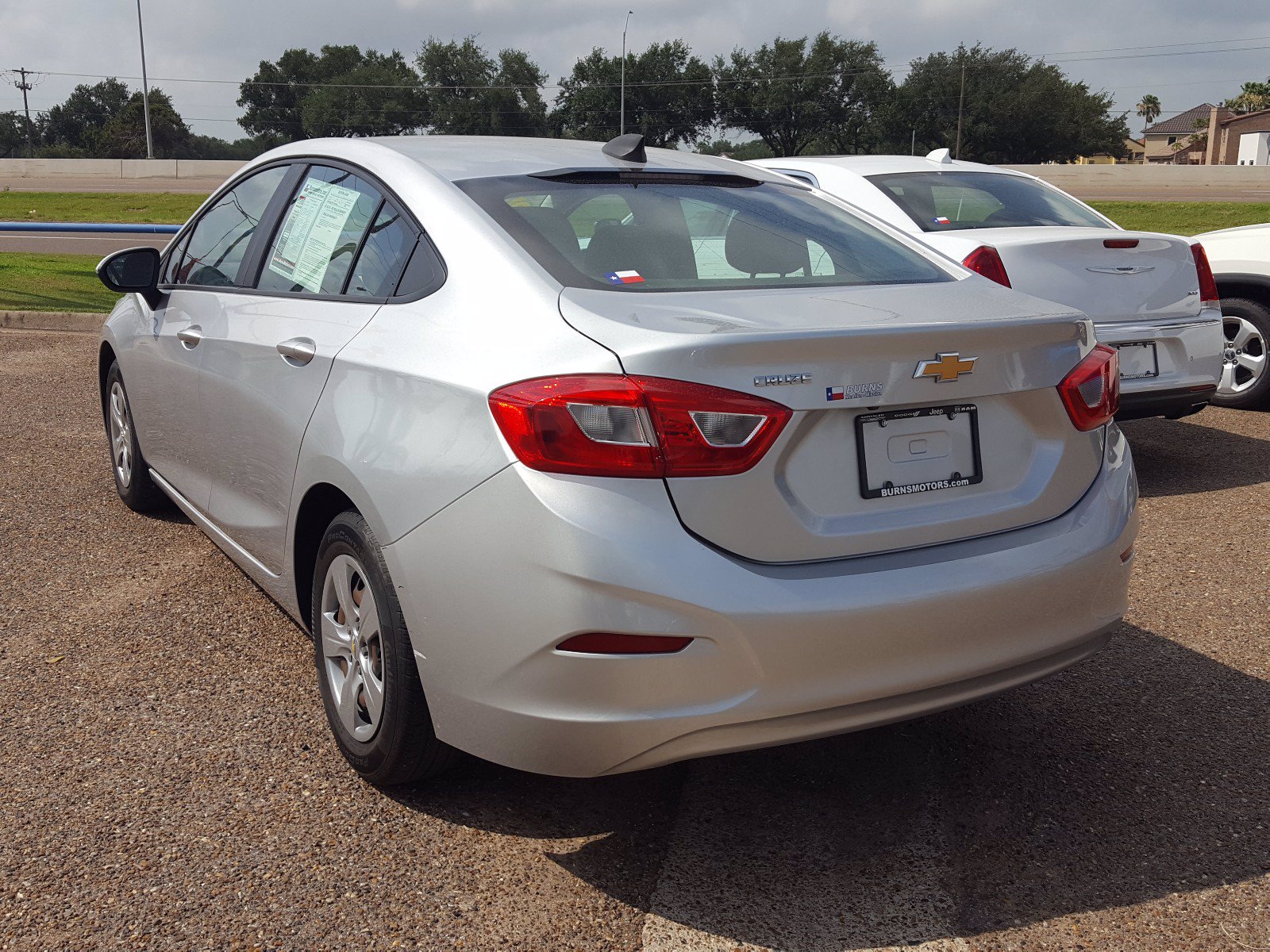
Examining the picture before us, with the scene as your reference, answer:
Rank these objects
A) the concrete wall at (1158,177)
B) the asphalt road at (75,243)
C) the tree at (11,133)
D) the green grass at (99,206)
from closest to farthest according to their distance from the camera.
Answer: the asphalt road at (75,243) → the green grass at (99,206) → the concrete wall at (1158,177) → the tree at (11,133)

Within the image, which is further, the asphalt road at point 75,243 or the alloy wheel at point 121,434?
the asphalt road at point 75,243

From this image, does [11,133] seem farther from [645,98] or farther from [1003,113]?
[1003,113]

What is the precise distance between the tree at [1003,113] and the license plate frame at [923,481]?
86.6m

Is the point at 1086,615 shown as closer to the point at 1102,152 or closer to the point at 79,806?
the point at 79,806

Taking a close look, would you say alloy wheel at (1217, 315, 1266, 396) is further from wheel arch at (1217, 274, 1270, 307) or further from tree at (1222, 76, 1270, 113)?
tree at (1222, 76, 1270, 113)

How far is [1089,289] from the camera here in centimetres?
577

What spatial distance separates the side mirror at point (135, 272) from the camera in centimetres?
433

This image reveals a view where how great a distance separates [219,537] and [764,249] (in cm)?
206

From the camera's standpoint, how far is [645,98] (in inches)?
3629

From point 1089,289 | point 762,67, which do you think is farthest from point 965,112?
point 1089,289

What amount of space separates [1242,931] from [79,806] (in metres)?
2.64

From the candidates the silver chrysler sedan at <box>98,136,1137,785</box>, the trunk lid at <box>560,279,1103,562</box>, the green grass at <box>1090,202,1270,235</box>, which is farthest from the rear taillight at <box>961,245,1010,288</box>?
the green grass at <box>1090,202,1270,235</box>

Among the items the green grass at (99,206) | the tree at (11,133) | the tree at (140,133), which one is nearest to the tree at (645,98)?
the tree at (140,133)

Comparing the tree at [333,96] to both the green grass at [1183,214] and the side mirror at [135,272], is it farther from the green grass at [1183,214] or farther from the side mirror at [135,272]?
the side mirror at [135,272]
